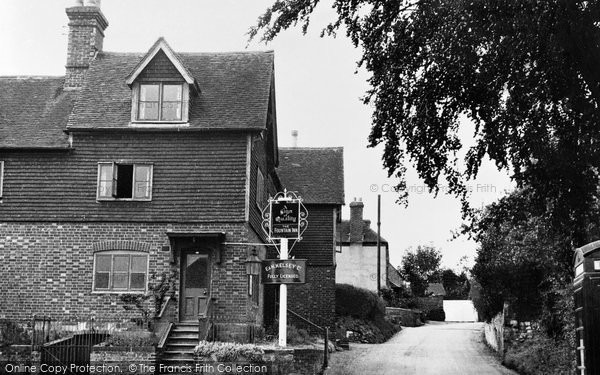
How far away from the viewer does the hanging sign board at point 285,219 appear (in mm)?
22312

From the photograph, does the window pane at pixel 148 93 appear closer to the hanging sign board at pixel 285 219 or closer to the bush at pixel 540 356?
the hanging sign board at pixel 285 219

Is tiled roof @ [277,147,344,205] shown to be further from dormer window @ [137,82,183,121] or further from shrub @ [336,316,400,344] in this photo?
dormer window @ [137,82,183,121]

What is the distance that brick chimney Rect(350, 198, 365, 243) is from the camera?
53.1m

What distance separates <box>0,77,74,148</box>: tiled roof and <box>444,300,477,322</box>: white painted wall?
60.4 metres

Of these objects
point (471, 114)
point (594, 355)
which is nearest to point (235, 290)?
point (471, 114)

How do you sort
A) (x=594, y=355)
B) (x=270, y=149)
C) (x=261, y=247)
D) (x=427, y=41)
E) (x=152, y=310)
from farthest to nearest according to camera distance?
(x=270, y=149)
(x=261, y=247)
(x=152, y=310)
(x=427, y=41)
(x=594, y=355)

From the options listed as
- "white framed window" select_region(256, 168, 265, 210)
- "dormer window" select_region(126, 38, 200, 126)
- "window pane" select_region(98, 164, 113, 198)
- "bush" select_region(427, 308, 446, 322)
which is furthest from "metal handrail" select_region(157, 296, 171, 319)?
"bush" select_region(427, 308, 446, 322)

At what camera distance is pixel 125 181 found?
2458cm

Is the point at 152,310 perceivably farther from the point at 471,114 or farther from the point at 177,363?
the point at 471,114

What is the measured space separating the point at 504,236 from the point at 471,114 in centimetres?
1116

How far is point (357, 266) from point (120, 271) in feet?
116

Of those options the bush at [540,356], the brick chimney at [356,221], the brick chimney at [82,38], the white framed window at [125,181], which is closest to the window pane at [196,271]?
the white framed window at [125,181]

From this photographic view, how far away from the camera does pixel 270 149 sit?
98.4 ft

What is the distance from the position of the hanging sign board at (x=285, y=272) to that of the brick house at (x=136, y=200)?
217cm
